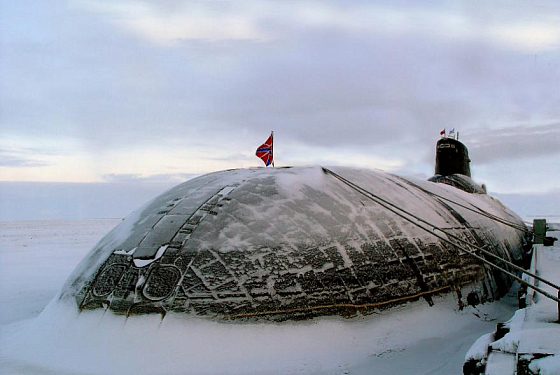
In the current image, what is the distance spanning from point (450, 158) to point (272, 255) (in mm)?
13535

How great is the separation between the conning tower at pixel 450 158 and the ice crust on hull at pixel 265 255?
10.3 m

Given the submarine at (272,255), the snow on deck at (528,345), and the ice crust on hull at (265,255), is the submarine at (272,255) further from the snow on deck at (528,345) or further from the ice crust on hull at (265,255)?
the snow on deck at (528,345)

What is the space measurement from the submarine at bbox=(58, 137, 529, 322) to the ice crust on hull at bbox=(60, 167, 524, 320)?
1 cm

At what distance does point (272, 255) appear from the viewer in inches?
225

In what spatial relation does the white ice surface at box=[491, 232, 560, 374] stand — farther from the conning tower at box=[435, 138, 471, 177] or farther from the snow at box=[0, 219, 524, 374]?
the conning tower at box=[435, 138, 471, 177]

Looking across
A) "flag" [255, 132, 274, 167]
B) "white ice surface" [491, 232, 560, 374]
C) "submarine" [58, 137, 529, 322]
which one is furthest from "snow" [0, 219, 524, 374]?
"flag" [255, 132, 274, 167]

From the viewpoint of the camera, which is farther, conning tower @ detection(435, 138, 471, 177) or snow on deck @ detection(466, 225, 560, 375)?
conning tower @ detection(435, 138, 471, 177)

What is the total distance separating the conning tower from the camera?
1753cm

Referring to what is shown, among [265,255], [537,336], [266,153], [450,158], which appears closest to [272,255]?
[265,255]

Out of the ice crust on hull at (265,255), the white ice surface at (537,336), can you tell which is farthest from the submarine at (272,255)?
the white ice surface at (537,336)

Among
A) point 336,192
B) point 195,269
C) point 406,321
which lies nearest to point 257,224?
point 195,269

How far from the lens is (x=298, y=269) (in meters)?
5.66

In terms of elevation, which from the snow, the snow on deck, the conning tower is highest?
the conning tower

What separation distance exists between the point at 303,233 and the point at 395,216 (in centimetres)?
194
